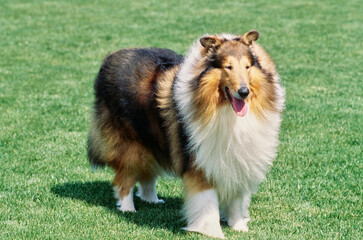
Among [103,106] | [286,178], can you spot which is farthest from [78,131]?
[286,178]

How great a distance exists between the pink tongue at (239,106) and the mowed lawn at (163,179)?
116 cm

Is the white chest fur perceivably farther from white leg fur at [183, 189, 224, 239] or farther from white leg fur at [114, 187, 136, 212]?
white leg fur at [114, 187, 136, 212]

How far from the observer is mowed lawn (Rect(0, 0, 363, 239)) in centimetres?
559

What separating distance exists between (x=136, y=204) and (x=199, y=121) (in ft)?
5.37

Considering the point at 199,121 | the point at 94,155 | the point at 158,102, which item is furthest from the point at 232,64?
the point at 94,155

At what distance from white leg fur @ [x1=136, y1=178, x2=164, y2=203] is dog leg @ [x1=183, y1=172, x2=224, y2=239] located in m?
1.03

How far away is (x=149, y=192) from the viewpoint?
619 cm

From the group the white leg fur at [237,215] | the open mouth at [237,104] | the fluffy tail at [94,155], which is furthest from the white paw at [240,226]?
the fluffy tail at [94,155]

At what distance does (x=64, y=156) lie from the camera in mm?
7434

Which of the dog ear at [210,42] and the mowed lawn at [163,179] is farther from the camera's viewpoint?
the mowed lawn at [163,179]

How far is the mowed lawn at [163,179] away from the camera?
559 centimetres

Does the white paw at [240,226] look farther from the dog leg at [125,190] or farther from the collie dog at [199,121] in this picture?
the dog leg at [125,190]

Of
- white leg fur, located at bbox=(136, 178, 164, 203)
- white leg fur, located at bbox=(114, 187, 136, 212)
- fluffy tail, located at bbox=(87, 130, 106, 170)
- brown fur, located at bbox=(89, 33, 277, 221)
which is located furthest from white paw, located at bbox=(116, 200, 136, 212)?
fluffy tail, located at bbox=(87, 130, 106, 170)

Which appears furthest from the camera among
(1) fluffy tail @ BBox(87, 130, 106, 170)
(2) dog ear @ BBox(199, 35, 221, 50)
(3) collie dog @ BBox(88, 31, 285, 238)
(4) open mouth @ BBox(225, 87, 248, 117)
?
(1) fluffy tail @ BBox(87, 130, 106, 170)
